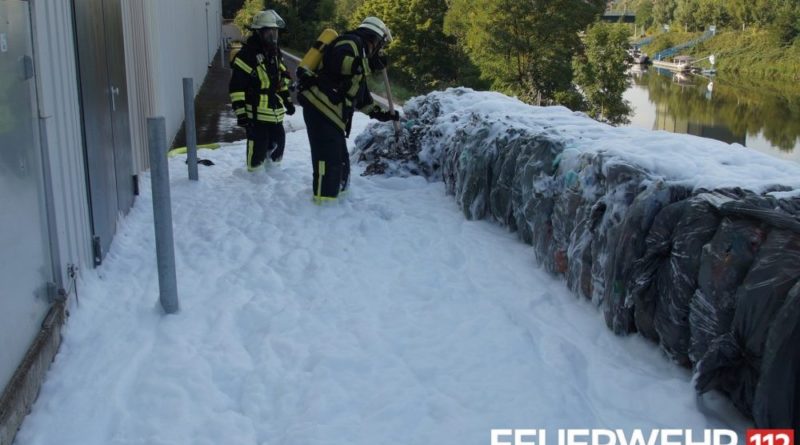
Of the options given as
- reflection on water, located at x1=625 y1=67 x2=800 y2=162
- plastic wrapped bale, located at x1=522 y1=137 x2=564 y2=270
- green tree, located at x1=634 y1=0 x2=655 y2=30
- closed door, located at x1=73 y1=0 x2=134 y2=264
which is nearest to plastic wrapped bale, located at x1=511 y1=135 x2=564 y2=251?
plastic wrapped bale, located at x1=522 y1=137 x2=564 y2=270

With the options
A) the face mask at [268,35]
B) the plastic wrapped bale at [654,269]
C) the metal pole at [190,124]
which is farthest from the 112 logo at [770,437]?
the face mask at [268,35]

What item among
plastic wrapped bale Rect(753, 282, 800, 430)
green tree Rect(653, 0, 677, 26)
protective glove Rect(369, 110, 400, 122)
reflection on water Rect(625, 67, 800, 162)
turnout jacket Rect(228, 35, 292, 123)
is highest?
green tree Rect(653, 0, 677, 26)

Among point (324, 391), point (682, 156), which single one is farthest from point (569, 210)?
point (324, 391)

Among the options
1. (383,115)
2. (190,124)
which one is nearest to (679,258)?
(383,115)

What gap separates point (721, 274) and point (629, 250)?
2.22 feet

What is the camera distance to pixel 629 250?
380 cm

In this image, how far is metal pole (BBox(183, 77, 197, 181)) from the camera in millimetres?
7344

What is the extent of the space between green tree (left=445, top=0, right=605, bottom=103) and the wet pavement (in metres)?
23.4

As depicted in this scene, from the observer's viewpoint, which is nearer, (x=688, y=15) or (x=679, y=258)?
(x=679, y=258)

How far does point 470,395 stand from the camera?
11.6 feet

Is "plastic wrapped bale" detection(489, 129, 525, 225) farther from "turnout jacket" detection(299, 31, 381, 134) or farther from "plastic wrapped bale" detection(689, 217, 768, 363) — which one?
"plastic wrapped bale" detection(689, 217, 768, 363)

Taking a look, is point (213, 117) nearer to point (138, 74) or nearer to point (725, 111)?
point (138, 74)

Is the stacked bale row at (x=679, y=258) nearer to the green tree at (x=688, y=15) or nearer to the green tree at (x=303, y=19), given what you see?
the green tree at (x=303, y=19)

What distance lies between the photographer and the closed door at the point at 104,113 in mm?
4812
